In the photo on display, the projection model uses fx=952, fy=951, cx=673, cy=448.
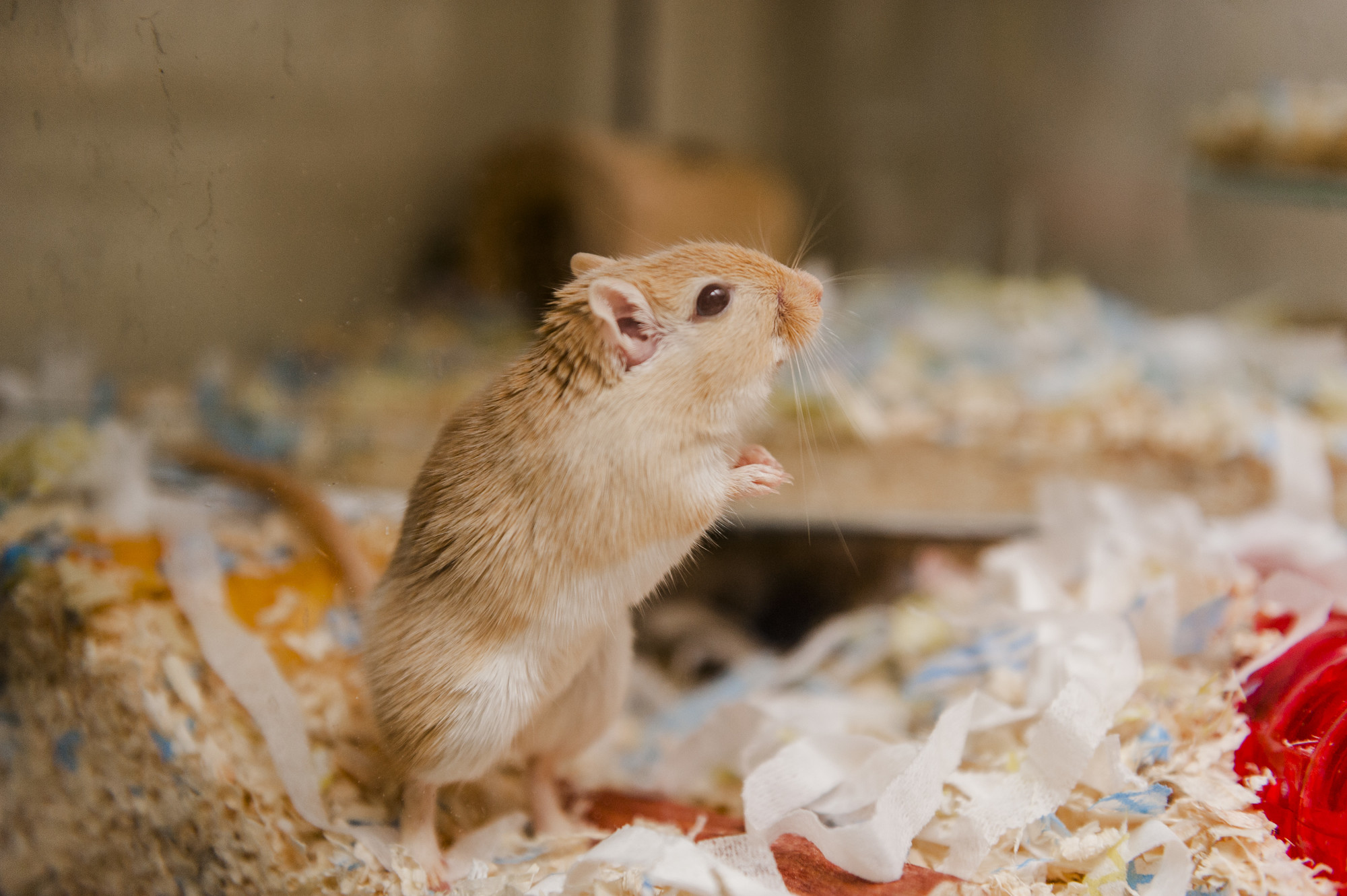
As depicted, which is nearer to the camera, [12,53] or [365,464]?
[12,53]

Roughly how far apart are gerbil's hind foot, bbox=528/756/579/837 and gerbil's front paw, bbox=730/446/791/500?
461mm

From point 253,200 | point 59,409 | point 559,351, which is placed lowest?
point 59,409

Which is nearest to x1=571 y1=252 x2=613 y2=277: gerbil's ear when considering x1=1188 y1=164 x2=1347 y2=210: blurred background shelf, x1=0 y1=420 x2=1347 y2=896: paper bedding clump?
x1=0 y1=420 x2=1347 y2=896: paper bedding clump

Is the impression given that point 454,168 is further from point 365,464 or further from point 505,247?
point 365,464

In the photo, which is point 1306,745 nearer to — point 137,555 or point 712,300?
point 712,300

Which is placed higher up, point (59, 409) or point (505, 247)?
point (505, 247)

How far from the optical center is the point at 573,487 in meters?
0.95

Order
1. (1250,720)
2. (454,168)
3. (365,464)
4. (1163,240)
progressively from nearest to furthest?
(1250,720) → (365,464) → (454,168) → (1163,240)

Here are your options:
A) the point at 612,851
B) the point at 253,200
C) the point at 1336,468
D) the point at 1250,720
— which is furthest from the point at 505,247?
the point at 1336,468

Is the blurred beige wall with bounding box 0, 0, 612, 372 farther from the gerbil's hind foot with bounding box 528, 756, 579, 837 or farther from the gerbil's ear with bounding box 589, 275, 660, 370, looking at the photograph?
the gerbil's hind foot with bounding box 528, 756, 579, 837

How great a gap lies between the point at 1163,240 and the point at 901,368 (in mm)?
1313

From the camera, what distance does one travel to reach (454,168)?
2.30m

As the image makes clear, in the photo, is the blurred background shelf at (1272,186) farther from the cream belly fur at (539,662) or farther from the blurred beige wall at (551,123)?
the cream belly fur at (539,662)

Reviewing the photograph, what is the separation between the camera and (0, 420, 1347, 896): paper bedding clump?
3.34ft
